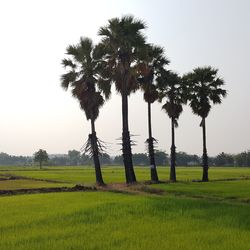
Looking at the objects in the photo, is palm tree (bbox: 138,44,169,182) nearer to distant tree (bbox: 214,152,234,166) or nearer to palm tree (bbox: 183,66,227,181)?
palm tree (bbox: 183,66,227,181)

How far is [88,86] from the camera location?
44969 mm

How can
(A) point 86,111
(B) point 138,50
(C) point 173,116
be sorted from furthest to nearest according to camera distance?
1. (C) point 173,116
2. (A) point 86,111
3. (B) point 138,50

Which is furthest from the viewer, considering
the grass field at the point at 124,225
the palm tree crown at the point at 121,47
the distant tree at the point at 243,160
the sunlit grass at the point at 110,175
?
the distant tree at the point at 243,160

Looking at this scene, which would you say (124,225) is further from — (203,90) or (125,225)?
(203,90)

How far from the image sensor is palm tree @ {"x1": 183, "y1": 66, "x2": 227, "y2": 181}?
53.7m

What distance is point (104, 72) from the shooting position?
1731 inches

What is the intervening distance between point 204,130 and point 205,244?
40.1m

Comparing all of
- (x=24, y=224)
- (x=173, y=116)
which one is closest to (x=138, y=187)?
(x=173, y=116)

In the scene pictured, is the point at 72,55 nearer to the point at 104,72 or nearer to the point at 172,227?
the point at 104,72

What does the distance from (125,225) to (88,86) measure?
1117 inches

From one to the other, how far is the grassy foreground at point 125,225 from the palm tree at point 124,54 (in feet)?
58.1

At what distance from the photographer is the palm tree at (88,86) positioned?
4472cm

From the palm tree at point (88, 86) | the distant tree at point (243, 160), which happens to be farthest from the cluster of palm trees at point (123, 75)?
the distant tree at point (243, 160)

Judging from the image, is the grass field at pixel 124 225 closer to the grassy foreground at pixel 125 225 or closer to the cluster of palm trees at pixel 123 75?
the grassy foreground at pixel 125 225
